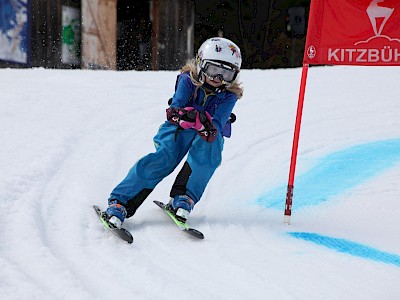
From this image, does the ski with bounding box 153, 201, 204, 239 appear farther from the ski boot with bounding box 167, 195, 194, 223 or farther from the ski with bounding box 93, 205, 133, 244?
the ski with bounding box 93, 205, 133, 244

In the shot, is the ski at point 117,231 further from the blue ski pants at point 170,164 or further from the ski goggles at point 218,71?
the ski goggles at point 218,71

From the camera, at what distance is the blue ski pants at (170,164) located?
4117 millimetres

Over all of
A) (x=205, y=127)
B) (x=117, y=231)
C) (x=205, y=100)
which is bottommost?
(x=117, y=231)

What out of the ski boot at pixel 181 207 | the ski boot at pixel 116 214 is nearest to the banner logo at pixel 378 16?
the ski boot at pixel 181 207

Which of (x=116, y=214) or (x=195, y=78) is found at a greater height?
(x=195, y=78)

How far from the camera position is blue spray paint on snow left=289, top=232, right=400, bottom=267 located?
3.60 m

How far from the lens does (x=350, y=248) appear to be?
3.78 meters

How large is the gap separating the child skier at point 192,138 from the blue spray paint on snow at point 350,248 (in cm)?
74

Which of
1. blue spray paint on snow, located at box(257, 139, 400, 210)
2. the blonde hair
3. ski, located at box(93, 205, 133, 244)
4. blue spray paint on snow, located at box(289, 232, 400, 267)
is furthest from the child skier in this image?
blue spray paint on snow, located at box(257, 139, 400, 210)

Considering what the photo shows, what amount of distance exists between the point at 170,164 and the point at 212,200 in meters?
0.76

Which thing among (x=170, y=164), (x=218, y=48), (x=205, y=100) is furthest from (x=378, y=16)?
(x=170, y=164)

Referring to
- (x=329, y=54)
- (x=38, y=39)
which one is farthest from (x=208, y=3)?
(x=329, y=54)

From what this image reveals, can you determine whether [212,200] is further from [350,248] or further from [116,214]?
[350,248]

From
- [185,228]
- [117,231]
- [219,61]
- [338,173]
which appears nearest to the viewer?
[117,231]
